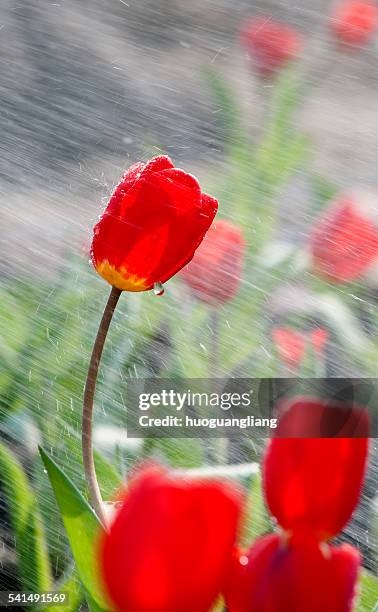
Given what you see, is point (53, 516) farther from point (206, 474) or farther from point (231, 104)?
point (231, 104)

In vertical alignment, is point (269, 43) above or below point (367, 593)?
above

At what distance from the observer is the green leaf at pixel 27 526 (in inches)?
Answer: 12.4

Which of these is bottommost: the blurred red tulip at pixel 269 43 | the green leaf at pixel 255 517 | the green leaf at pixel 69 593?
the green leaf at pixel 69 593

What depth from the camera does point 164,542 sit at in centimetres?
18

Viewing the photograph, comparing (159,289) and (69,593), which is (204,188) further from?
(69,593)

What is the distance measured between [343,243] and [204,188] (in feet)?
0.17

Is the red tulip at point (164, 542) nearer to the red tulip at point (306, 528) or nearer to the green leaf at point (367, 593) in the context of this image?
the red tulip at point (306, 528)

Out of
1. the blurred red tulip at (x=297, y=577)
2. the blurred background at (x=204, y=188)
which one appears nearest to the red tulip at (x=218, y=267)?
the blurred background at (x=204, y=188)

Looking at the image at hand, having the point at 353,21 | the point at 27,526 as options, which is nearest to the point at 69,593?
the point at 27,526

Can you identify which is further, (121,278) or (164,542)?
(121,278)

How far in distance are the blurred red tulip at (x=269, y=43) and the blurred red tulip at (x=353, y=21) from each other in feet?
0.05

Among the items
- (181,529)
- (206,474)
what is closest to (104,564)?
(181,529)

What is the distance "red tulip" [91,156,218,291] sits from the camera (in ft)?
0.90

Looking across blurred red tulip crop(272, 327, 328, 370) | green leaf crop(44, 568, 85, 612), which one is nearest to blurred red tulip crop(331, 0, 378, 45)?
blurred red tulip crop(272, 327, 328, 370)
